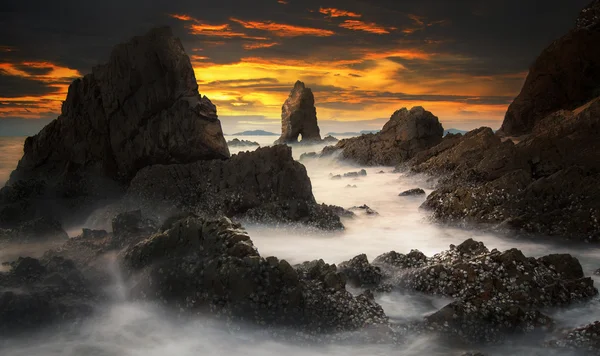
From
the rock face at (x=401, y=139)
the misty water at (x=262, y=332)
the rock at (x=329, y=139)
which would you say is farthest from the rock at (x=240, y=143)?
the misty water at (x=262, y=332)

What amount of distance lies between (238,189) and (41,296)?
7682 millimetres

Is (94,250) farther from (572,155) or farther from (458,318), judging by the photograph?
(572,155)

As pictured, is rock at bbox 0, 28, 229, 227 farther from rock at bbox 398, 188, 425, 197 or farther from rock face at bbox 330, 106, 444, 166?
rock face at bbox 330, 106, 444, 166

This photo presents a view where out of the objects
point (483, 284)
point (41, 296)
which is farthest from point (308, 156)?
point (41, 296)

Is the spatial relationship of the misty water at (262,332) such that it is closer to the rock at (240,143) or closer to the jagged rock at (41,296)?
A: the jagged rock at (41,296)

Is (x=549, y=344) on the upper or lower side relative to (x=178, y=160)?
lower

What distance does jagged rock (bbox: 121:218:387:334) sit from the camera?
8.04m

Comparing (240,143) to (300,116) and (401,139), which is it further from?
(401,139)

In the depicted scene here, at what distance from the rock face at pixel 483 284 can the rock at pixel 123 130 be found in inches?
319

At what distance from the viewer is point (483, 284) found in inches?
349

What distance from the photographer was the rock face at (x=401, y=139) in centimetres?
3266

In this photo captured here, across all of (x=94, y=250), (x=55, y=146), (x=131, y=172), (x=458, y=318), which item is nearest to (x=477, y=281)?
(x=458, y=318)

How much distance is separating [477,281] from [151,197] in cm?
1027

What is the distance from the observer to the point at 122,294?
9.08 metres
